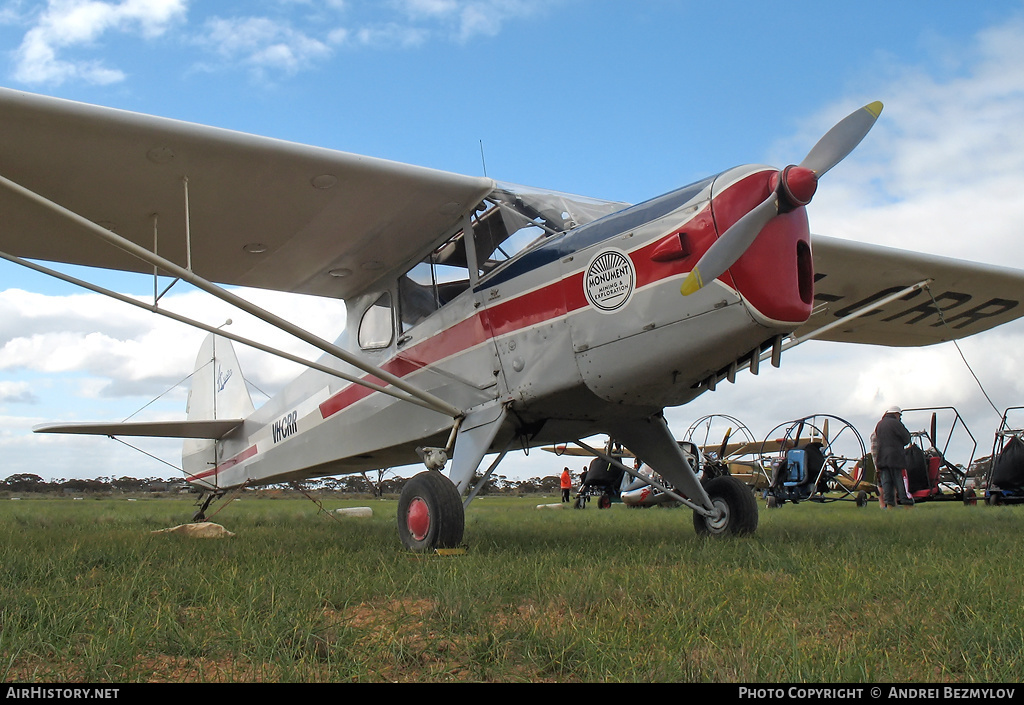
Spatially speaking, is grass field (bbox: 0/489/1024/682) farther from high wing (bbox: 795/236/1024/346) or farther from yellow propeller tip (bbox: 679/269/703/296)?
high wing (bbox: 795/236/1024/346)

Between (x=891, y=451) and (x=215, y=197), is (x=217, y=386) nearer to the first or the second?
(x=215, y=197)

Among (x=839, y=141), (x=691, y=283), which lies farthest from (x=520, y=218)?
(x=839, y=141)

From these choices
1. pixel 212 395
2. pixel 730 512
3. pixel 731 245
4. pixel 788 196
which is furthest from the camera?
pixel 212 395

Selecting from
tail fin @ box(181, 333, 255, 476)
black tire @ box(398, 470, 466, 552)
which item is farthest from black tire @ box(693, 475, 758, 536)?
tail fin @ box(181, 333, 255, 476)

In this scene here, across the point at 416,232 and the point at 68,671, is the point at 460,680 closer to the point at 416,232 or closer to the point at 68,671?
the point at 68,671

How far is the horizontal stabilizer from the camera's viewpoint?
9070mm

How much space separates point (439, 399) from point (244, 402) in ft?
21.2

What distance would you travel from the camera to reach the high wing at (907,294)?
301 inches

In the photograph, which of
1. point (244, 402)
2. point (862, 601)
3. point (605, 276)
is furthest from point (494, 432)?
point (244, 402)

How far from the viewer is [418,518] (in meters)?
4.97

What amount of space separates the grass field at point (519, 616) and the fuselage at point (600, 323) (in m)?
1.15

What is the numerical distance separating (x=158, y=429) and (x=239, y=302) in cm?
541

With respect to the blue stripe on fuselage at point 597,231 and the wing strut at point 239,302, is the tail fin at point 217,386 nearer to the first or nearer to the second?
the wing strut at point 239,302

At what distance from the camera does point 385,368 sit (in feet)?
21.4
